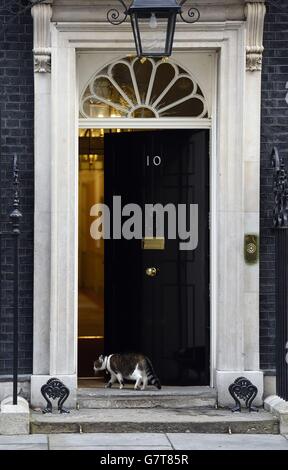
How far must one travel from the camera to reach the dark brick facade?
1193 cm

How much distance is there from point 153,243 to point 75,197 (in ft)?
3.61

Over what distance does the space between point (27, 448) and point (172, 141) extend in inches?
150

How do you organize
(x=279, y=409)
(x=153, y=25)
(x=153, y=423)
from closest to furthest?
1. (x=153, y=25)
2. (x=153, y=423)
3. (x=279, y=409)

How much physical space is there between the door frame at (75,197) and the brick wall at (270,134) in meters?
0.13

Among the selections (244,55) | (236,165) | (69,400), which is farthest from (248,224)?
(69,400)

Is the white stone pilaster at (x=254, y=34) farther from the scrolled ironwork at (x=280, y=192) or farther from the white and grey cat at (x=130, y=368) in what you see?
the white and grey cat at (x=130, y=368)

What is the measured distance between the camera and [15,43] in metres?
12.0

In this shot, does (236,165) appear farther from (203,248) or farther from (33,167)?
(33,167)

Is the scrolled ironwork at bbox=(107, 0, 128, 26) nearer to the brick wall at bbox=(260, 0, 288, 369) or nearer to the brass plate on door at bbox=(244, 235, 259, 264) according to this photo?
the brick wall at bbox=(260, 0, 288, 369)

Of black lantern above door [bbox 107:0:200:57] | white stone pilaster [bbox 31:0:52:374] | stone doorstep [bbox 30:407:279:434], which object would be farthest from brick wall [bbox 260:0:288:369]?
white stone pilaster [bbox 31:0:52:374]

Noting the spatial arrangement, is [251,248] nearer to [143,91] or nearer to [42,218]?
[143,91]

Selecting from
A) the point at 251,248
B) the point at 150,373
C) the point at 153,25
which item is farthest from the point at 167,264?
the point at 153,25

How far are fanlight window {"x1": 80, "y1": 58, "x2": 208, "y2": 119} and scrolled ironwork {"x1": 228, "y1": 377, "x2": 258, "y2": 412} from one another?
2.81m

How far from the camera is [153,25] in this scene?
10828 mm
